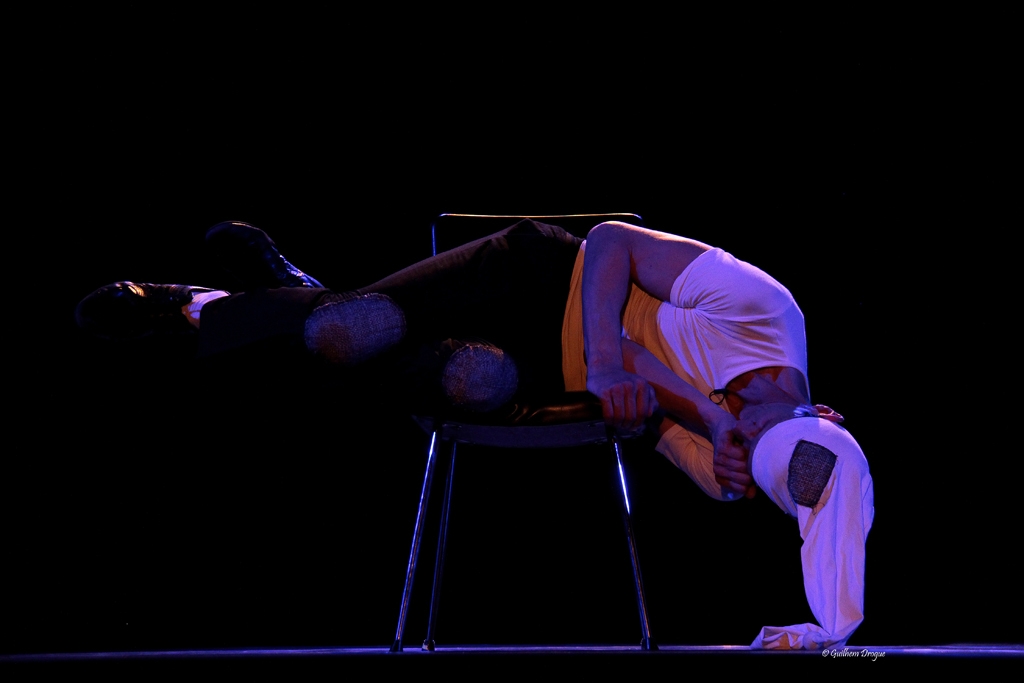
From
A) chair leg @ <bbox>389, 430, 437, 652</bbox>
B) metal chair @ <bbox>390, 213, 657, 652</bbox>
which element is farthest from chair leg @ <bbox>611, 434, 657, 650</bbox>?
chair leg @ <bbox>389, 430, 437, 652</bbox>

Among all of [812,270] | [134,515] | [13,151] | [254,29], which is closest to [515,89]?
[254,29]

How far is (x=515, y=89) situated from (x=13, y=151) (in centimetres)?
161

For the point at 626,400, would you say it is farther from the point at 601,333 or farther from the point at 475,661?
the point at 475,661

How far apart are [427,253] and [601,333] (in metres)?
1.24

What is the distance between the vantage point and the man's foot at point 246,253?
1430 millimetres

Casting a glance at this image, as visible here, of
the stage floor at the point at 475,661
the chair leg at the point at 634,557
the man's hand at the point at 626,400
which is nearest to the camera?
the stage floor at the point at 475,661

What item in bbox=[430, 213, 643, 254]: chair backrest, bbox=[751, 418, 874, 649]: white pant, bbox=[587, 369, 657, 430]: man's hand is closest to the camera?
bbox=[751, 418, 874, 649]: white pant

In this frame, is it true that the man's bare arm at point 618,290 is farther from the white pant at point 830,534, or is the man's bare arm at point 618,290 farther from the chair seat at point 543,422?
the white pant at point 830,534

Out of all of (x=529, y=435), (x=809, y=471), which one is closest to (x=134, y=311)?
(x=529, y=435)

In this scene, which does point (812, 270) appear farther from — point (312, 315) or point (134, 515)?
point (134, 515)

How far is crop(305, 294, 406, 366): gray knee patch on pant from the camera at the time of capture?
139cm

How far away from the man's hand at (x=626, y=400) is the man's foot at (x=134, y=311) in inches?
32.4

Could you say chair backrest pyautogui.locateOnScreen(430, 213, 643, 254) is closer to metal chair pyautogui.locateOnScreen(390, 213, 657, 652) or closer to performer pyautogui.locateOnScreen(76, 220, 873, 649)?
performer pyautogui.locateOnScreen(76, 220, 873, 649)

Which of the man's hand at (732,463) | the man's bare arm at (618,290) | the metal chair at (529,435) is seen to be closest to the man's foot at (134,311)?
the metal chair at (529,435)
